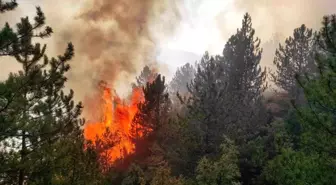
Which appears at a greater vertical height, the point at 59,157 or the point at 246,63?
the point at 246,63

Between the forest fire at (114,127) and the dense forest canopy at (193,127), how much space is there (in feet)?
1.32

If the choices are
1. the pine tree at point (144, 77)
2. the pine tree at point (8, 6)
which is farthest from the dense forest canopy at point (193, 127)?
the pine tree at point (144, 77)

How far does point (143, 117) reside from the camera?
2773 centimetres

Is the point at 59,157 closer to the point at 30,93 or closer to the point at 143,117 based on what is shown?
the point at 30,93

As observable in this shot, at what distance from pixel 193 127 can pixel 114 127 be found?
25.7 meters

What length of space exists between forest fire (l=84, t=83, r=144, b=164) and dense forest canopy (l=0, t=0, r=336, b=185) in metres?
0.40

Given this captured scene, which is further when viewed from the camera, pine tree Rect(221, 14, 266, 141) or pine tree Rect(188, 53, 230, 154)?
pine tree Rect(221, 14, 266, 141)

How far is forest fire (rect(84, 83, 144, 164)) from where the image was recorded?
36.2 metres

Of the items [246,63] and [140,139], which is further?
[246,63]

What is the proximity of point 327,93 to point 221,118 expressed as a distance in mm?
10772

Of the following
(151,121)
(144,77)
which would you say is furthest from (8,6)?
(144,77)

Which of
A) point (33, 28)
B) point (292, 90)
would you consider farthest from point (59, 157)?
point (292, 90)

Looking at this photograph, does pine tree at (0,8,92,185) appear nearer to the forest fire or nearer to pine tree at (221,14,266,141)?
pine tree at (221,14,266,141)

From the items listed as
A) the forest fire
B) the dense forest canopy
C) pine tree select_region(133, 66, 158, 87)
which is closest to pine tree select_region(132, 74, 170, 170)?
the dense forest canopy
